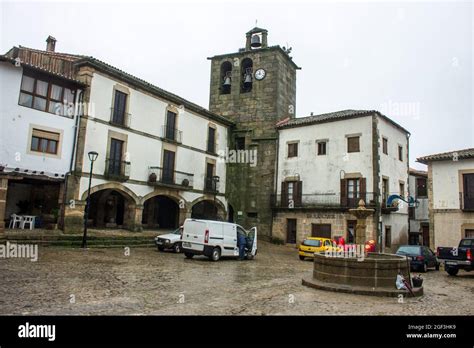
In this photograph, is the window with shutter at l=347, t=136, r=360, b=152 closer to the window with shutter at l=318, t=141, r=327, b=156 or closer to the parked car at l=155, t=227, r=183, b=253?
the window with shutter at l=318, t=141, r=327, b=156

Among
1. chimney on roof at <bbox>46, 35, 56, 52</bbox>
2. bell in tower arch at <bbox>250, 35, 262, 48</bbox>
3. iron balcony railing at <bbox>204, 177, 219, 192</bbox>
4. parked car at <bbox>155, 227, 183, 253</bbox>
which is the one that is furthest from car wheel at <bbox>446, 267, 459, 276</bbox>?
chimney on roof at <bbox>46, 35, 56, 52</bbox>

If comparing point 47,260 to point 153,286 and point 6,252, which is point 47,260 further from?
point 153,286

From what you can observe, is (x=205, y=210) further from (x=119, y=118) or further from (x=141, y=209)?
(x=119, y=118)

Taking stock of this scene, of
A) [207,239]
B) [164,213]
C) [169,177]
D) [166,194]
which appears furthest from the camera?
[164,213]

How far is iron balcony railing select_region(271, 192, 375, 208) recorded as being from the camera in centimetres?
2450

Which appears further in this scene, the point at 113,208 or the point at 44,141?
the point at 113,208

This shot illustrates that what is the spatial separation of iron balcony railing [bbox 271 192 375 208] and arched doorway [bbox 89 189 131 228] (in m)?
10.9

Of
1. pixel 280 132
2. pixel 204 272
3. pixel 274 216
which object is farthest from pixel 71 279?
pixel 280 132

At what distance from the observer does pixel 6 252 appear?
1390 centimetres

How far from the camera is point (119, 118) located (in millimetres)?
22203

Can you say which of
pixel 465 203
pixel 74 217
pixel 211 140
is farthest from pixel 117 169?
pixel 465 203

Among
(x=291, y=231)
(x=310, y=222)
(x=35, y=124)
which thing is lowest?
(x=291, y=231)

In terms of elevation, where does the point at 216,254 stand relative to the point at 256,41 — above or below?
below

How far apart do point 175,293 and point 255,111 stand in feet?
77.2
